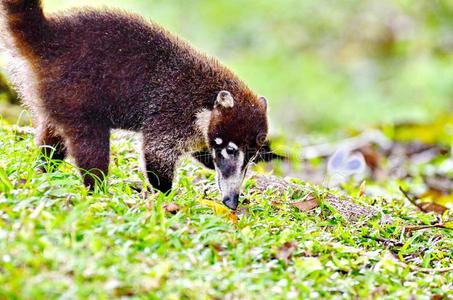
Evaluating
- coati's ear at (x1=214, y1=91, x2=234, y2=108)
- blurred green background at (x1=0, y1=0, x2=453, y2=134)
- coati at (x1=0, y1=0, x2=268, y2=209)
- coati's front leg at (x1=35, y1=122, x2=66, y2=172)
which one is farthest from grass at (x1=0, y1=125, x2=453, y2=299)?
blurred green background at (x1=0, y1=0, x2=453, y2=134)

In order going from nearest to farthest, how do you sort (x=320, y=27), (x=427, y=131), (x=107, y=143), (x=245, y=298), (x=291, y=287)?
1. (x=245, y=298)
2. (x=291, y=287)
3. (x=107, y=143)
4. (x=427, y=131)
5. (x=320, y=27)

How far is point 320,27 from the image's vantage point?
46.7ft

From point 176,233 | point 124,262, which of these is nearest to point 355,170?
point 176,233

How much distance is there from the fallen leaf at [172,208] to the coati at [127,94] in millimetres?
606

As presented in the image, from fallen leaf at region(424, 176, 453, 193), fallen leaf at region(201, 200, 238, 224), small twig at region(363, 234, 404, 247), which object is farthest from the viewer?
fallen leaf at region(424, 176, 453, 193)

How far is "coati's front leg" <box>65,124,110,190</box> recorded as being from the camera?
468 centimetres

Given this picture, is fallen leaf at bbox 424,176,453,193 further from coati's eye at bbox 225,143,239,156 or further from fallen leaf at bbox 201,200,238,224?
fallen leaf at bbox 201,200,238,224

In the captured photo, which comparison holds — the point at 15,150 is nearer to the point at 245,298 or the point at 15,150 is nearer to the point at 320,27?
the point at 245,298

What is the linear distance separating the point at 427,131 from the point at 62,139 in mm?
6947

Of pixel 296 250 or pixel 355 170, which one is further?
pixel 355 170

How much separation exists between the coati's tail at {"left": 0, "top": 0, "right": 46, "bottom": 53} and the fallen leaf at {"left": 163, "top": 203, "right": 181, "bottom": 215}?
146 centimetres

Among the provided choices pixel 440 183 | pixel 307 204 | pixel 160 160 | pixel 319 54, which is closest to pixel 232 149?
pixel 160 160

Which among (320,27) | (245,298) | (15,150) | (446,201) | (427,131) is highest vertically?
(320,27)

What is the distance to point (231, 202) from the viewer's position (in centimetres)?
485
